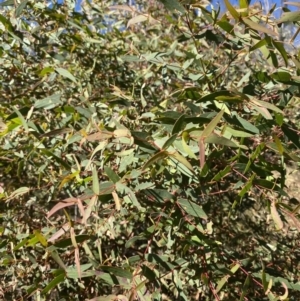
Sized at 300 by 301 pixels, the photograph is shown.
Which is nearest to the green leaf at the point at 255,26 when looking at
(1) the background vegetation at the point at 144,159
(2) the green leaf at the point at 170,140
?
(1) the background vegetation at the point at 144,159

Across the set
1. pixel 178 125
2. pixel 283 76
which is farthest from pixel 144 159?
pixel 283 76

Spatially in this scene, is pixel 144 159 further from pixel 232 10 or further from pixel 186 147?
pixel 232 10

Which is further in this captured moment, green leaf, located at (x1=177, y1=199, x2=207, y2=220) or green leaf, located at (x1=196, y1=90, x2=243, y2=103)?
green leaf, located at (x1=177, y1=199, x2=207, y2=220)

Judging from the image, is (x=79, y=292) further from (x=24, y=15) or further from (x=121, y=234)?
(x=24, y=15)

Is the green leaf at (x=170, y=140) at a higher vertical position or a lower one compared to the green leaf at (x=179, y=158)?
higher

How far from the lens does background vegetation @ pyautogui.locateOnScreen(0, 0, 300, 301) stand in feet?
2.74

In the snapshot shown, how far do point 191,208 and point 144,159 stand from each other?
0.14 metres

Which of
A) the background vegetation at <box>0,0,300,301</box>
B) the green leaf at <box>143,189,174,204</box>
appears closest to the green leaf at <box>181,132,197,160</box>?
the background vegetation at <box>0,0,300,301</box>

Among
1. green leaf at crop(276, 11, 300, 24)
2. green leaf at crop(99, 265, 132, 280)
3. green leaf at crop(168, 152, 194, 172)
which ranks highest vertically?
green leaf at crop(276, 11, 300, 24)

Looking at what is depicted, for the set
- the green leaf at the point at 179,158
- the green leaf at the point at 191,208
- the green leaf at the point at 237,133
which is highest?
the green leaf at the point at 237,133

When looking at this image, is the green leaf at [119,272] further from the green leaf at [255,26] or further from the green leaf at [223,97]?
the green leaf at [255,26]

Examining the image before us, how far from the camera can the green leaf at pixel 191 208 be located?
0.91 m

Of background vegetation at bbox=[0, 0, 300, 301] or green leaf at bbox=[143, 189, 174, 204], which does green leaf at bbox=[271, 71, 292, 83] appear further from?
green leaf at bbox=[143, 189, 174, 204]

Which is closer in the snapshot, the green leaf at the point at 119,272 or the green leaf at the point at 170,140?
the green leaf at the point at 170,140
